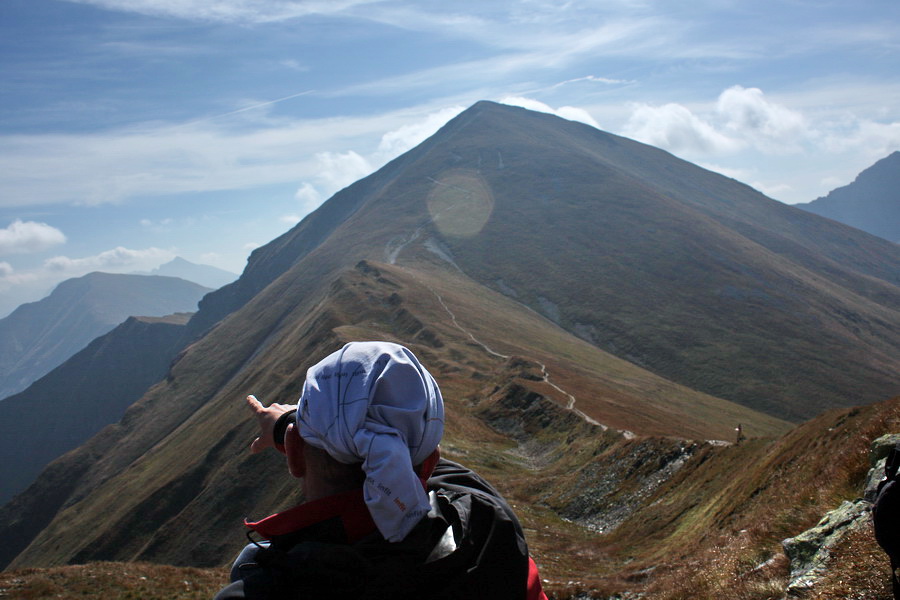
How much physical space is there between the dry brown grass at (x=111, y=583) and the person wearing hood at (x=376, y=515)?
63.2ft

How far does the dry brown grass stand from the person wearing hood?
63.2ft

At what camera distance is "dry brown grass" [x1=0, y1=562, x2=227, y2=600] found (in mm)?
18953

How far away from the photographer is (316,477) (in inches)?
134

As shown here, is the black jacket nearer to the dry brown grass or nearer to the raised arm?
the raised arm

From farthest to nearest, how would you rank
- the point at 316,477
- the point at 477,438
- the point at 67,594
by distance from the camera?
1. the point at 477,438
2. the point at 67,594
3. the point at 316,477

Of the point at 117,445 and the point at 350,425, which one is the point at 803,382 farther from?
the point at 117,445

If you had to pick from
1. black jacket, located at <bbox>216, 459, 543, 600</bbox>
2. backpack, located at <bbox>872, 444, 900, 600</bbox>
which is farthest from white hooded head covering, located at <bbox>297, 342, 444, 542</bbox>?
backpack, located at <bbox>872, 444, 900, 600</bbox>

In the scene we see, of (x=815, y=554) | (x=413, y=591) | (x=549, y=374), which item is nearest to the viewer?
(x=413, y=591)

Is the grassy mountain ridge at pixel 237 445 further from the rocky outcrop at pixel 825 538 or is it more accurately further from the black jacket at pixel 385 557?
the black jacket at pixel 385 557

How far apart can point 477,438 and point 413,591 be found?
49371mm

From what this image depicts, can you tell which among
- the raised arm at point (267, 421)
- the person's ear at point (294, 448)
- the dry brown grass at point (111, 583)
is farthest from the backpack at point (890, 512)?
the dry brown grass at point (111, 583)

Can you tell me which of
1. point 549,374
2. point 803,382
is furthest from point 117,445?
point 803,382

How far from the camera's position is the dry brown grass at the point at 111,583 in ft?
62.2

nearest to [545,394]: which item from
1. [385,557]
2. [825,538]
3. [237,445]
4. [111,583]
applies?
[237,445]
